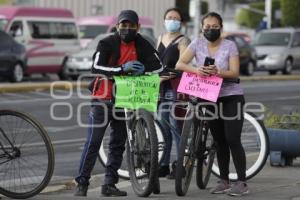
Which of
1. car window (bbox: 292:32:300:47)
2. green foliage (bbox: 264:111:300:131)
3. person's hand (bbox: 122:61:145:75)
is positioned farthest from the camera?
car window (bbox: 292:32:300:47)

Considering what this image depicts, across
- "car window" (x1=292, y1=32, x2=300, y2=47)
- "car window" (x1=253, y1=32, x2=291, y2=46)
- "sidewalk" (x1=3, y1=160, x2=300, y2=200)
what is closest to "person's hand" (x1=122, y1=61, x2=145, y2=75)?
"sidewalk" (x1=3, y1=160, x2=300, y2=200)

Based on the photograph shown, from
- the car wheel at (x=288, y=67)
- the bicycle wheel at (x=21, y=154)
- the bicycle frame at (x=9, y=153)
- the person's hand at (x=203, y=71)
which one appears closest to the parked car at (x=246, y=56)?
the car wheel at (x=288, y=67)

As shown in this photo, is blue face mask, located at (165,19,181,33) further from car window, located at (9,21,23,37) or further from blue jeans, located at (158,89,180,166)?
car window, located at (9,21,23,37)

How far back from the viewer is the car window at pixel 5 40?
27156 millimetres

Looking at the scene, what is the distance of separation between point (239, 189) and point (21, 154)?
1925 millimetres

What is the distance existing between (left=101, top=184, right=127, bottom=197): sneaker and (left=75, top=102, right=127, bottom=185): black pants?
0.04 m

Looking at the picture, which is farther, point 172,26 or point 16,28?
point 16,28

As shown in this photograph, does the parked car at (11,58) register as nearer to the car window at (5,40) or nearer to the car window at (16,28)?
the car window at (5,40)

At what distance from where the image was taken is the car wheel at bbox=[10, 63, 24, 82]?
2786cm

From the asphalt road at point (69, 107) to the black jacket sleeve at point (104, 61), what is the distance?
224 cm

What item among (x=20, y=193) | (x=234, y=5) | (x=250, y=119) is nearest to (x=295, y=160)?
(x=250, y=119)

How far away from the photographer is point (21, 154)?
7789 millimetres

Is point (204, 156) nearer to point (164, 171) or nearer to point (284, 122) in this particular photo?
Answer: point (164, 171)

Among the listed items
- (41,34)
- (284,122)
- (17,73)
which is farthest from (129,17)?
(41,34)
